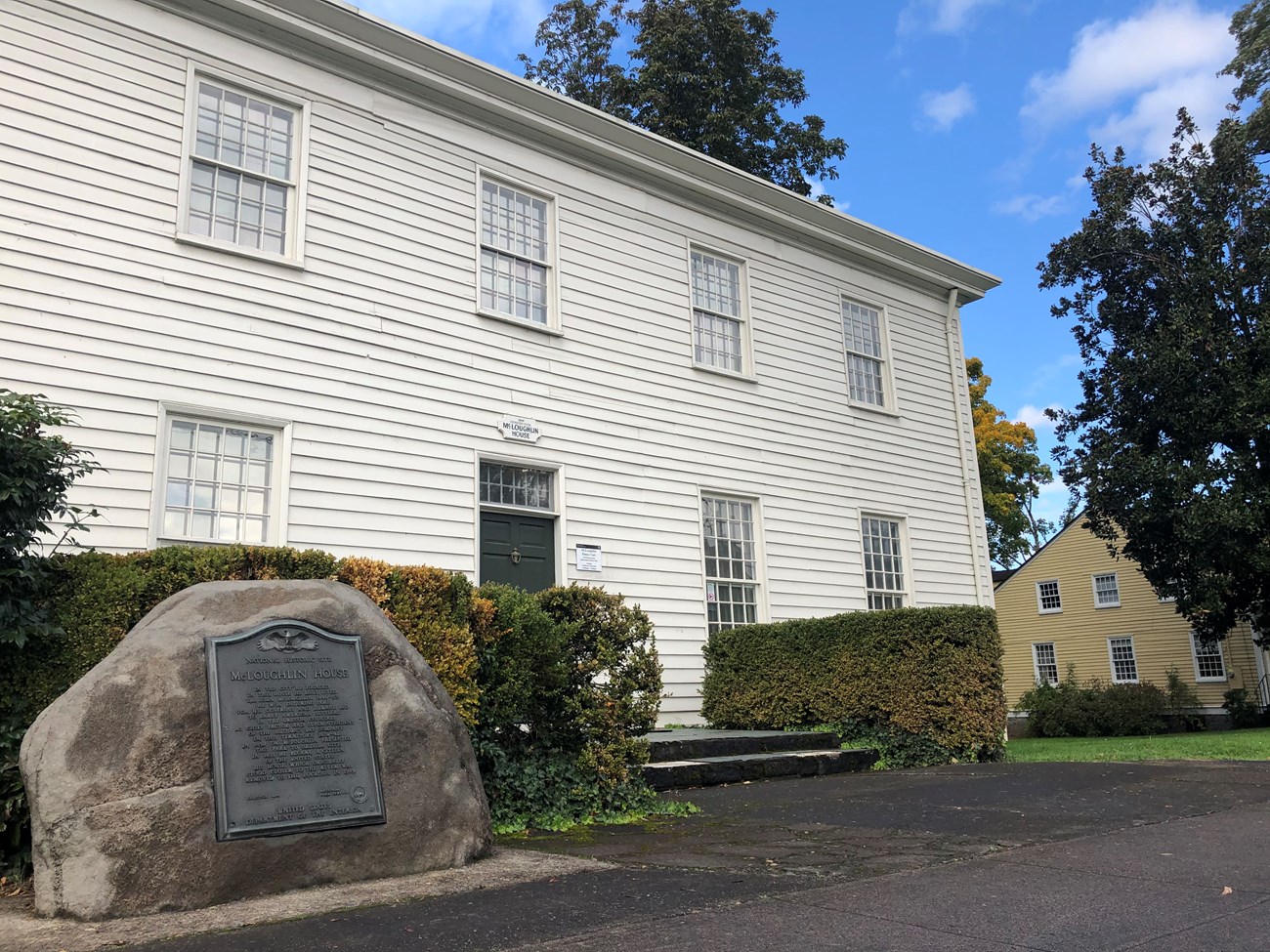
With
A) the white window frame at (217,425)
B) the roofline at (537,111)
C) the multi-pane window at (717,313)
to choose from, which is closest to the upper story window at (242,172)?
the roofline at (537,111)

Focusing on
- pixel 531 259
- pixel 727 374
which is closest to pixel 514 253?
pixel 531 259

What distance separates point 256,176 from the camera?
968 centimetres

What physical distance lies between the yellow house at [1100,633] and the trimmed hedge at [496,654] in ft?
100

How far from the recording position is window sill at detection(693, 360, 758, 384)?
1310 cm

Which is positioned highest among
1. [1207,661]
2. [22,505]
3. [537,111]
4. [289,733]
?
[537,111]

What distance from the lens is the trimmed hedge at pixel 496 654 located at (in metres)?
5.55

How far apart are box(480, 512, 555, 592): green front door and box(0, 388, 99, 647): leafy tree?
5243 millimetres

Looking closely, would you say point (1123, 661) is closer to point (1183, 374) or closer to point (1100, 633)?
point (1100, 633)

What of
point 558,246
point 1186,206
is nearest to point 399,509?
point 558,246

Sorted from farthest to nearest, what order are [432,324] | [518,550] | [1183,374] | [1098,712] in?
1. [1098,712]
2. [1183,374]
3. [518,550]
4. [432,324]

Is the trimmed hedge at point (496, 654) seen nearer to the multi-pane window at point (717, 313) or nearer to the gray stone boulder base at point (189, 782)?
the gray stone boulder base at point (189, 782)

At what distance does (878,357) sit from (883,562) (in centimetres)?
327

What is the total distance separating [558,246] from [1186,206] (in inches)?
666

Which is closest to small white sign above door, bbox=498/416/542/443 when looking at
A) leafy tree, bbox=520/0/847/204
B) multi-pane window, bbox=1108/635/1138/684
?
leafy tree, bbox=520/0/847/204
